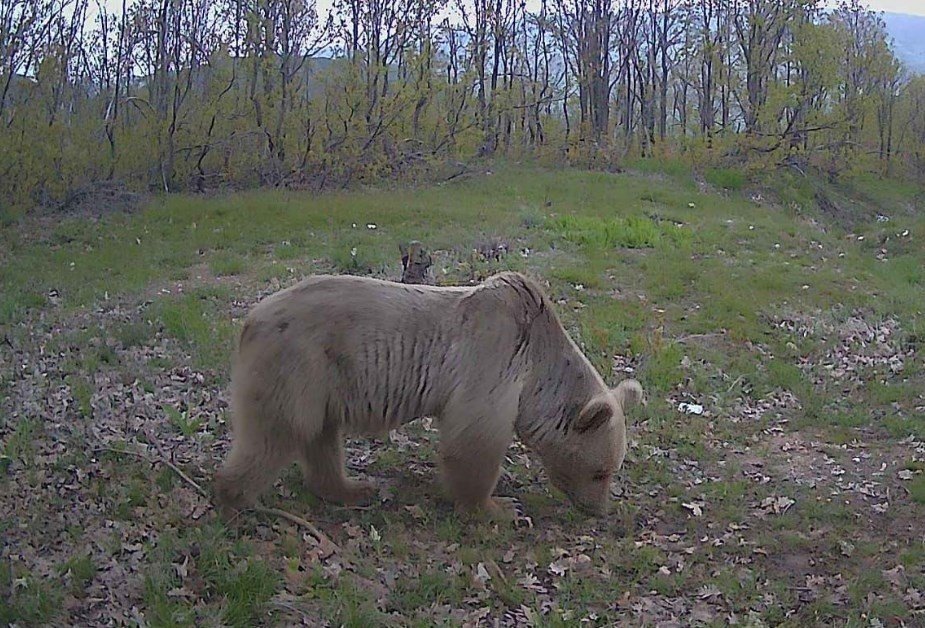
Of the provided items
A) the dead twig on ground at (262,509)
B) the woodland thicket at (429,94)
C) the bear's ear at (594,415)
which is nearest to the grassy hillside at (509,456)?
the dead twig on ground at (262,509)

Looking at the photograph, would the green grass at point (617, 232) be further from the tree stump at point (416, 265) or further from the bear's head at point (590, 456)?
the bear's head at point (590, 456)

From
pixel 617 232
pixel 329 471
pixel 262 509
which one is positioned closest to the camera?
pixel 262 509

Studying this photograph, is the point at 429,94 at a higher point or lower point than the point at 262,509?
higher

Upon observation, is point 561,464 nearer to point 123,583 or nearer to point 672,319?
point 123,583

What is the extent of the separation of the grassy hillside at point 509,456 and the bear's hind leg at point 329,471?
124 mm

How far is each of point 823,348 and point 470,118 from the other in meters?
16.8

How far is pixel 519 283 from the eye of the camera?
6.20 metres

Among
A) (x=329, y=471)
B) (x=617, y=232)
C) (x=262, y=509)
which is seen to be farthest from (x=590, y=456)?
(x=617, y=232)

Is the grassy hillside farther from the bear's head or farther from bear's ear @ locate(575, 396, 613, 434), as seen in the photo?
bear's ear @ locate(575, 396, 613, 434)

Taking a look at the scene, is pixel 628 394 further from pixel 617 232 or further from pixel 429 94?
pixel 429 94

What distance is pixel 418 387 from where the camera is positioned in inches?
233

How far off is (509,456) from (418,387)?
165 centimetres

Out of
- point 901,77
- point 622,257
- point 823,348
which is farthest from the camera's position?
point 901,77

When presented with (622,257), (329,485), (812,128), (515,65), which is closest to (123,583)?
(329,485)
